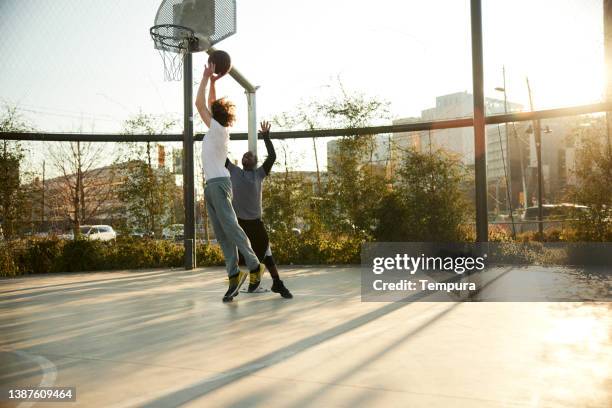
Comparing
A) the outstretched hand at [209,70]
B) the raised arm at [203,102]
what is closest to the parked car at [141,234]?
the outstretched hand at [209,70]

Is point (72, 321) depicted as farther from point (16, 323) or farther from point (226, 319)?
point (226, 319)

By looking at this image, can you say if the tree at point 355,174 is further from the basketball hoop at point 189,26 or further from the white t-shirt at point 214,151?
the white t-shirt at point 214,151

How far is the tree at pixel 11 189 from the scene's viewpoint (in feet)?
27.2

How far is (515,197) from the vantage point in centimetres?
4909

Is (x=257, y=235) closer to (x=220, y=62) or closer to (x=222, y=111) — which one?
Result: (x=222, y=111)

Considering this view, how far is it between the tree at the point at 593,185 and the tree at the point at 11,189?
8747mm

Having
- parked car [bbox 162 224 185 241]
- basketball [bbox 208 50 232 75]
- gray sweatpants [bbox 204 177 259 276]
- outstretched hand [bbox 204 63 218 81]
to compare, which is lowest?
parked car [bbox 162 224 185 241]

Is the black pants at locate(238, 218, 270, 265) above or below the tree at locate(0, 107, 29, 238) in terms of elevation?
below

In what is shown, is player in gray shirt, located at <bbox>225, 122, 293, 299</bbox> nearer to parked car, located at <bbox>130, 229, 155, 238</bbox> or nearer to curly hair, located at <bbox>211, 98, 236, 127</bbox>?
curly hair, located at <bbox>211, 98, 236, 127</bbox>

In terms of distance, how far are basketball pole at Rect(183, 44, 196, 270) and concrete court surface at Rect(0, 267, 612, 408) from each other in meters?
3.65

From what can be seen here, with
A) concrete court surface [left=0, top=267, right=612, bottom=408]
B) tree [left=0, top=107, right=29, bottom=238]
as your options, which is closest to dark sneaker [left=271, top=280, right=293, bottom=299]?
concrete court surface [left=0, top=267, right=612, bottom=408]

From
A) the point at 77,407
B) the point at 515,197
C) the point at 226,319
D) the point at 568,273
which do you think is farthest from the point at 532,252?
the point at 515,197

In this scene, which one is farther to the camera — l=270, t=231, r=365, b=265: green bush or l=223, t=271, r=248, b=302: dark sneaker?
l=270, t=231, r=365, b=265: green bush

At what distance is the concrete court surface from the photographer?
7.12ft
